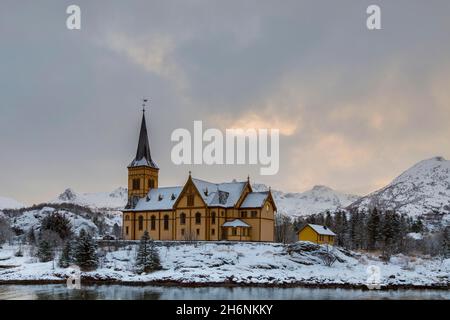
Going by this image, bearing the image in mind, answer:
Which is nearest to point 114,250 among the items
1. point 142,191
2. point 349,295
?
point 142,191

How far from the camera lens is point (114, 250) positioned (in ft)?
200

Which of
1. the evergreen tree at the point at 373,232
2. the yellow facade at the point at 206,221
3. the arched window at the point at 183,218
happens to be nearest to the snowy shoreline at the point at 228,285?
the yellow facade at the point at 206,221

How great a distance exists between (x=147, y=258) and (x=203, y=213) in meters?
13.0

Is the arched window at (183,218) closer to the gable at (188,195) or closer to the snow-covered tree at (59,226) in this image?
the gable at (188,195)

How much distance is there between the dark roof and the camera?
249 ft

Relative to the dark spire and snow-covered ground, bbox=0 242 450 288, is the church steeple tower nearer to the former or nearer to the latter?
the dark spire

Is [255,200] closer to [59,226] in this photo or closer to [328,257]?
[328,257]

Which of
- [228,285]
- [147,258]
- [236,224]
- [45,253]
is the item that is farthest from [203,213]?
[228,285]

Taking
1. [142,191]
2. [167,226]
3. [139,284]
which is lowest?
[139,284]

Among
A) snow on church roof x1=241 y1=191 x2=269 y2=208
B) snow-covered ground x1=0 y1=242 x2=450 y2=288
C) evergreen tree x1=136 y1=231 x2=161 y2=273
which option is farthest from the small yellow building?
evergreen tree x1=136 y1=231 x2=161 y2=273

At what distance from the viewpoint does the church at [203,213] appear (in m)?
64.4

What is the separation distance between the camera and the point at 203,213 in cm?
6494
